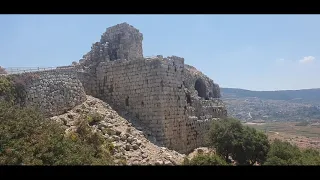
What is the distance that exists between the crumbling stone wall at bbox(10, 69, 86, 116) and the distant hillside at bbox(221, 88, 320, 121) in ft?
213

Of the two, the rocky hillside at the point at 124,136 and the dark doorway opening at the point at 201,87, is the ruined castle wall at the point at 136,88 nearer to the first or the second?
the rocky hillside at the point at 124,136

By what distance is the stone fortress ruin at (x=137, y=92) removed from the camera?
19719 millimetres

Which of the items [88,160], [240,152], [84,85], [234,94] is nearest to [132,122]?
[84,85]

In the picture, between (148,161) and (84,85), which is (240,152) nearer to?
(148,161)

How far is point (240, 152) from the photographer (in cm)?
1928

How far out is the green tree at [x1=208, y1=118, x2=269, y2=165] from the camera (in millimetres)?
19188

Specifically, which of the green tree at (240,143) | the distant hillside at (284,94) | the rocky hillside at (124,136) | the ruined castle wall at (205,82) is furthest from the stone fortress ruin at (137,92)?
the distant hillside at (284,94)

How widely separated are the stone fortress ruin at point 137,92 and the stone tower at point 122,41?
0.55 ft

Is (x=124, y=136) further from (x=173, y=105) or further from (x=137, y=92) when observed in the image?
(x=173, y=105)

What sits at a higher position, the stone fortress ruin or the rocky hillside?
the stone fortress ruin

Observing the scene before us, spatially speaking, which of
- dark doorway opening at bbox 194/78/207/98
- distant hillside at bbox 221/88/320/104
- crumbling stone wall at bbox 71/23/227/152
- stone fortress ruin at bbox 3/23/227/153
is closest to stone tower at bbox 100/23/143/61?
crumbling stone wall at bbox 71/23/227/152

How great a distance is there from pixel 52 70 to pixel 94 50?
4.77 metres

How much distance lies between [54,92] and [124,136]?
181 inches

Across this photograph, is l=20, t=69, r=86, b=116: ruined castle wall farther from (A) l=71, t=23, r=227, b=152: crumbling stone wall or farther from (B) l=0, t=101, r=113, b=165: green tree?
(B) l=0, t=101, r=113, b=165: green tree
